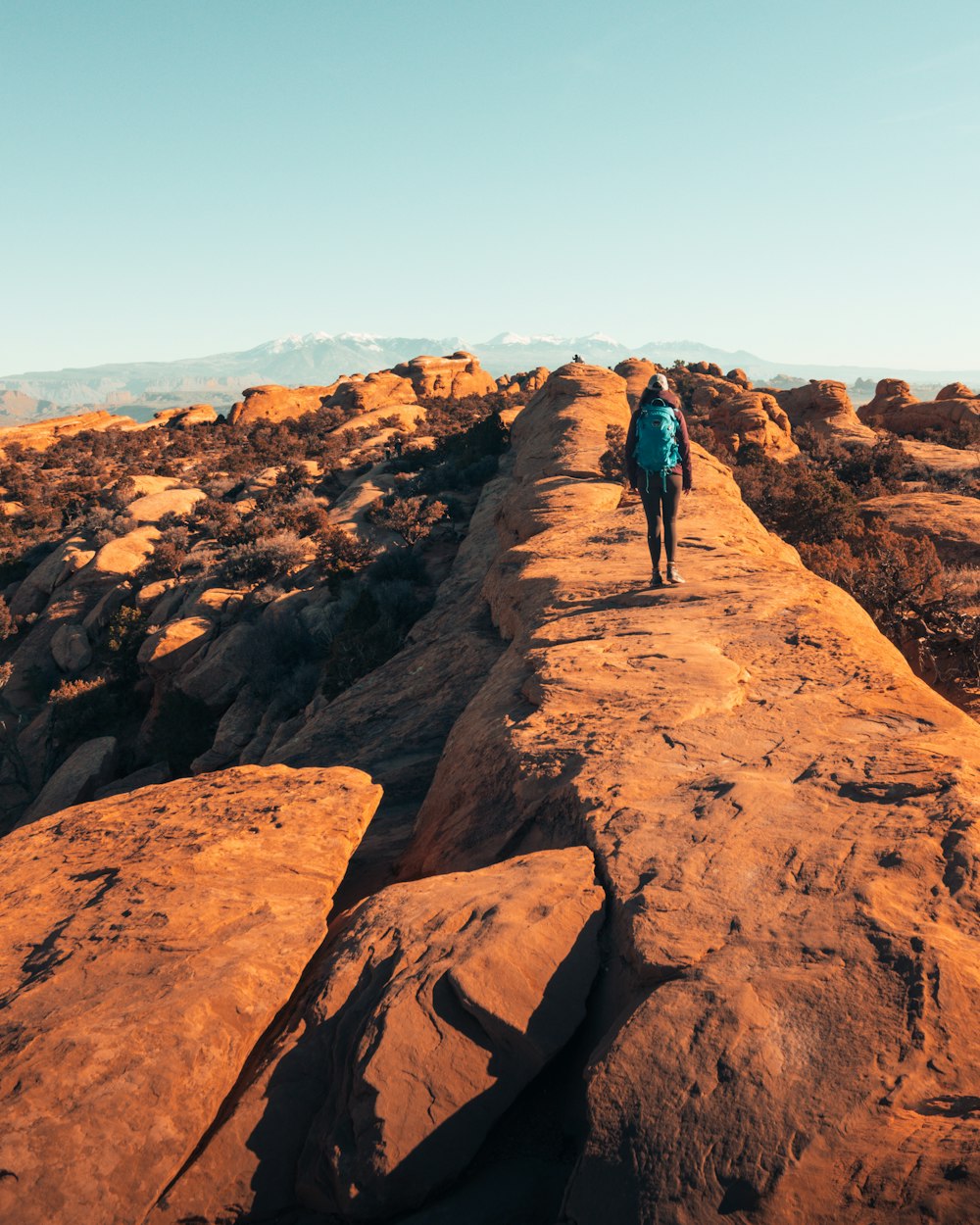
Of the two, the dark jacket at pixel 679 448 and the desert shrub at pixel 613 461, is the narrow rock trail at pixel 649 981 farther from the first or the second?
the desert shrub at pixel 613 461

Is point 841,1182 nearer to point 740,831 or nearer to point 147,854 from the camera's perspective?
point 740,831

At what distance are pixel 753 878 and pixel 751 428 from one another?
77.9ft

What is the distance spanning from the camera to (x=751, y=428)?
2523cm

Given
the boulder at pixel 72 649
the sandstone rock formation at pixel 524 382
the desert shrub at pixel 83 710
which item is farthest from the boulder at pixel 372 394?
the desert shrub at pixel 83 710

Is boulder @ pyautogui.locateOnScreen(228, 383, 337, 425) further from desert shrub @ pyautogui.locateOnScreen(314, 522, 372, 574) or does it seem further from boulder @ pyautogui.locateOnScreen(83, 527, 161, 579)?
desert shrub @ pyautogui.locateOnScreen(314, 522, 372, 574)

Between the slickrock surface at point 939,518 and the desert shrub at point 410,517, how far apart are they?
10099mm

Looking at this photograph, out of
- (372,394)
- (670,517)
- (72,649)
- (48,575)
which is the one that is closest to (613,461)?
(670,517)

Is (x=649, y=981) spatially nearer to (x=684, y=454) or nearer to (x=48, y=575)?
(x=684, y=454)

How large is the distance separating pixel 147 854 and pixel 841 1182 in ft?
15.0

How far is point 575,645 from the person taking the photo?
24.3ft

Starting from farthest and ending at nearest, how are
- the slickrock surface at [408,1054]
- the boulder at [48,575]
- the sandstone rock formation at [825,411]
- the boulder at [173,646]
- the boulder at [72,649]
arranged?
the sandstone rock formation at [825,411], the boulder at [48,575], the boulder at [72,649], the boulder at [173,646], the slickrock surface at [408,1054]

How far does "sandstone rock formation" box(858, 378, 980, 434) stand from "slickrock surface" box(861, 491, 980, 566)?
16.3m

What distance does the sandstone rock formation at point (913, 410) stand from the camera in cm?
3056

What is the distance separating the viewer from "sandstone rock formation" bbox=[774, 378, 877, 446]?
30.0 metres
